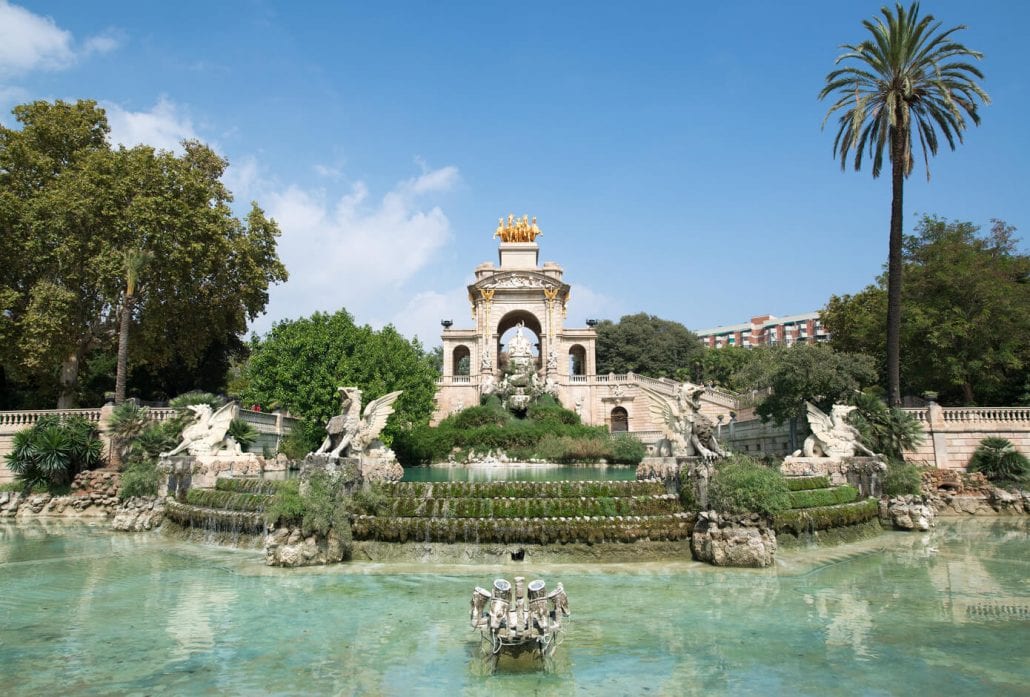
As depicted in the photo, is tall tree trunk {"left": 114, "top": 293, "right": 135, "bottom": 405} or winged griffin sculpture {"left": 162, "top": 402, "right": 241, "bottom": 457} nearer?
winged griffin sculpture {"left": 162, "top": 402, "right": 241, "bottom": 457}

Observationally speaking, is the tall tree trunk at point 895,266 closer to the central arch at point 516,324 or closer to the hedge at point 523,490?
the hedge at point 523,490

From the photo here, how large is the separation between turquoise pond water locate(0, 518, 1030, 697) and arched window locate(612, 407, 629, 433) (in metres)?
42.4

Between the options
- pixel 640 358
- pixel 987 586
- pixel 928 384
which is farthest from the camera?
pixel 640 358

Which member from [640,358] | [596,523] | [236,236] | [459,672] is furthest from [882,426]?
[640,358]

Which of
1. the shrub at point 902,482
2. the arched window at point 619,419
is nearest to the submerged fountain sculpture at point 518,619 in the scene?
the shrub at point 902,482

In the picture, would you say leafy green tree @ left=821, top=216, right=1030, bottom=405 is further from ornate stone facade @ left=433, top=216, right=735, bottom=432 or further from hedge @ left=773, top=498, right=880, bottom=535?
ornate stone facade @ left=433, top=216, right=735, bottom=432

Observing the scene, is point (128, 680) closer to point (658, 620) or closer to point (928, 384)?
point (658, 620)

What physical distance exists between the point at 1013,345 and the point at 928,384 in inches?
145

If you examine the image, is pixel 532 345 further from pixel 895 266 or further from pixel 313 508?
pixel 313 508

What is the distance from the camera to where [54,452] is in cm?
2217

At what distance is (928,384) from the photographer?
3069 centimetres

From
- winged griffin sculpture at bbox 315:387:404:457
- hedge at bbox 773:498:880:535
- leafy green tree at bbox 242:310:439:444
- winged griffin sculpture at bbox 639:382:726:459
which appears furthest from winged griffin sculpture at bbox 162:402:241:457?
hedge at bbox 773:498:880:535

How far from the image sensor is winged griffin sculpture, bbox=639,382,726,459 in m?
16.5

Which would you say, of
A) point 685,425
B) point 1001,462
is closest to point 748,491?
point 685,425
